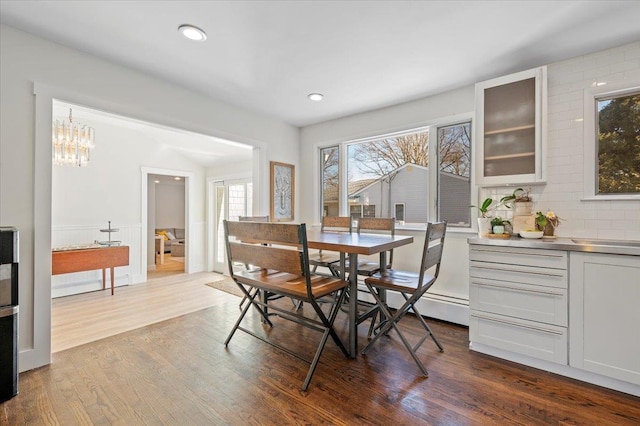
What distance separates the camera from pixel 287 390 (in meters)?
1.81

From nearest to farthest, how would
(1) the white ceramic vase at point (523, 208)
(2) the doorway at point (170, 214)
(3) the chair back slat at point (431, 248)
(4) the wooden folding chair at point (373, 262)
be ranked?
1. (3) the chair back slat at point (431, 248)
2. (1) the white ceramic vase at point (523, 208)
3. (4) the wooden folding chair at point (373, 262)
4. (2) the doorway at point (170, 214)

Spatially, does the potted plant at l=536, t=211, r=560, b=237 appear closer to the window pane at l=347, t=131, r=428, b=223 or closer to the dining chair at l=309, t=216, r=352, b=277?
the window pane at l=347, t=131, r=428, b=223

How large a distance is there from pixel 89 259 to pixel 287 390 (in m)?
3.76

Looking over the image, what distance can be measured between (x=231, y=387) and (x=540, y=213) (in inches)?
108

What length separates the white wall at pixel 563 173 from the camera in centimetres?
Result: 220

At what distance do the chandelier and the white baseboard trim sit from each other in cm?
493

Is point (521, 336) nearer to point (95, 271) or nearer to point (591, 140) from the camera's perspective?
point (591, 140)

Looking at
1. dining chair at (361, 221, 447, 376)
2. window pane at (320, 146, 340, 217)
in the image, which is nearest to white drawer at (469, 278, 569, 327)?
dining chair at (361, 221, 447, 376)

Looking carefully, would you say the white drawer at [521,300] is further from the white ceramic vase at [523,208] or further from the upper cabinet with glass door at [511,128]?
the upper cabinet with glass door at [511,128]

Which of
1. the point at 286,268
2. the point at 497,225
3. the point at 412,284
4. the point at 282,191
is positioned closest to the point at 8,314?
the point at 286,268

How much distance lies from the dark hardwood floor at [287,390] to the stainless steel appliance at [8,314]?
114 mm

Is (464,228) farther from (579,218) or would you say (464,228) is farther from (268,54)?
(268,54)

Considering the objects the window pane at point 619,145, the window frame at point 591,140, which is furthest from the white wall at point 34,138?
the window pane at point 619,145

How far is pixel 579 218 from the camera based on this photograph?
235 centimetres
